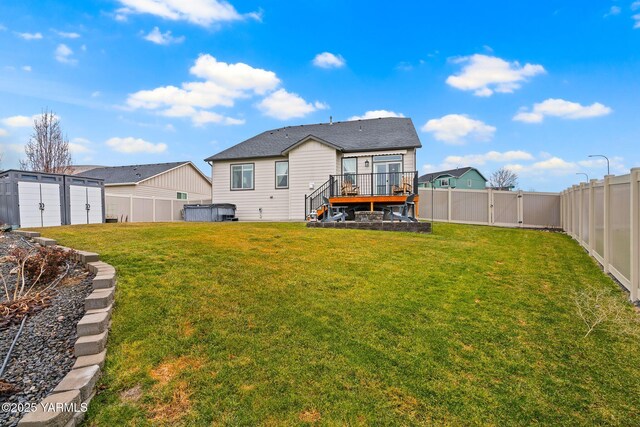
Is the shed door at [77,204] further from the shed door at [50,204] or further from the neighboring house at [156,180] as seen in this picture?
the neighboring house at [156,180]

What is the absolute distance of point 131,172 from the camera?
23141mm

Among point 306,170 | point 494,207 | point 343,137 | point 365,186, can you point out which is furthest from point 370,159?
point 494,207

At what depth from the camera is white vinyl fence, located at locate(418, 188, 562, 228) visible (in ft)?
43.9

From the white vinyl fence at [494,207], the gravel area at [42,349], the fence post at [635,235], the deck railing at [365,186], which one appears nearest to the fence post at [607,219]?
the fence post at [635,235]

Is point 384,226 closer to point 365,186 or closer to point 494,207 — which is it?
point 365,186

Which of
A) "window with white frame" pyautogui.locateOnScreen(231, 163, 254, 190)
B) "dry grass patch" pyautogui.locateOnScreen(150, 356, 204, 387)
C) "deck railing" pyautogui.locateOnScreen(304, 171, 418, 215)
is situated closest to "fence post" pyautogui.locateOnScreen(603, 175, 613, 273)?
"dry grass patch" pyautogui.locateOnScreen(150, 356, 204, 387)

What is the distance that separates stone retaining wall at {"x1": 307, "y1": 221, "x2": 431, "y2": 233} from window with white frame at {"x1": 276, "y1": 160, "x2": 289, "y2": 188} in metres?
5.73

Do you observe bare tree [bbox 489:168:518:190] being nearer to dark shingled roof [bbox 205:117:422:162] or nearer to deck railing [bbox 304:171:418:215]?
dark shingled roof [bbox 205:117:422:162]

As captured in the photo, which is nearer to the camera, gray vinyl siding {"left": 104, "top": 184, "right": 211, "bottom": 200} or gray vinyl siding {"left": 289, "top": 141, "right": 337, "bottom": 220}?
gray vinyl siding {"left": 289, "top": 141, "right": 337, "bottom": 220}

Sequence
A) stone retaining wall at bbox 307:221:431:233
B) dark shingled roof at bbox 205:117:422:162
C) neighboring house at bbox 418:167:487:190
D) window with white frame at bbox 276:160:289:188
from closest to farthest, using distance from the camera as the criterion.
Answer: stone retaining wall at bbox 307:221:431:233
dark shingled roof at bbox 205:117:422:162
window with white frame at bbox 276:160:289:188
neighboring house at bbox 418:167:487:190

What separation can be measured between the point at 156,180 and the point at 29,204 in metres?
12.1

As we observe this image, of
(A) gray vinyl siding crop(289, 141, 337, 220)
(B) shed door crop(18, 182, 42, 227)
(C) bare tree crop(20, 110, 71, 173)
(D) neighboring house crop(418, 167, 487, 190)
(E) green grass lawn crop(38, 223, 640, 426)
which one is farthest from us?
(D) neighboring house crop(418, 167, 487, 190)

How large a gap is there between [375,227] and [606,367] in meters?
7.59

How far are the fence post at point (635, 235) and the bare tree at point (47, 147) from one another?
2986 cm
